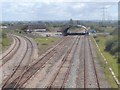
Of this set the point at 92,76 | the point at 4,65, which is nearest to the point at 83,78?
the point at 92,76

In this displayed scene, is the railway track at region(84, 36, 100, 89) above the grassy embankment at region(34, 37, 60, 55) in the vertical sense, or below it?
above

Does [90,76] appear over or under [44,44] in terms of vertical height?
over

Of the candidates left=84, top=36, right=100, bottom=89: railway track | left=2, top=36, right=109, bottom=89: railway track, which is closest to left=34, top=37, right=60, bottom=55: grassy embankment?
left=2, top=36, right=109, bottom=89: railway track

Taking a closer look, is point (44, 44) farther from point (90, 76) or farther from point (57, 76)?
point (90, 76)

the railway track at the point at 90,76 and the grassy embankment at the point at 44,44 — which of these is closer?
the railway track at the point at 90,76

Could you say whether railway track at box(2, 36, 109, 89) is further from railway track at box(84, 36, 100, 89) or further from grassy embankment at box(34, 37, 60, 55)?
grassy embankment at box(34, 37, 60, 55)

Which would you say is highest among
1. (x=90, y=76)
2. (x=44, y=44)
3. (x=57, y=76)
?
(x=57, y=76)

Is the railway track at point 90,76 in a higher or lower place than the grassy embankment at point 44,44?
higher

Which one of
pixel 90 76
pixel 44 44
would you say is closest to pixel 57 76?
pixel 90 76

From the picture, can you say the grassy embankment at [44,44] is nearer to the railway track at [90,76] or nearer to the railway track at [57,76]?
the railway track at [57,76]

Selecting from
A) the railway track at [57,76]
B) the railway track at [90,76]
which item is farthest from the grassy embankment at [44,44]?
the railway track at [90,76]

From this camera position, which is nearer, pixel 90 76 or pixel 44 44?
pixel 90 76
